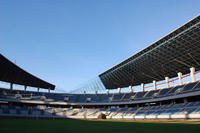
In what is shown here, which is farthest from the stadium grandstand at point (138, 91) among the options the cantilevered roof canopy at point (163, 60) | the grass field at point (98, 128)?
the grass field at point (98, 128)

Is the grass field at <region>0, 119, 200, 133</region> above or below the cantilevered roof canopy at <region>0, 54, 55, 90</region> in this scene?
below

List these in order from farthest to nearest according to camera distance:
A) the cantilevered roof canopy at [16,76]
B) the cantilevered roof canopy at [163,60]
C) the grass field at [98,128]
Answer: the cantilevered roof canopy at [16,76] → the cantilevered roof canopy at [163,60] → the grass field at [98,128]

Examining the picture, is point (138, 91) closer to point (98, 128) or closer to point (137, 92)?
point (137, 92)

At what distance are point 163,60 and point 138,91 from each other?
2583 cm

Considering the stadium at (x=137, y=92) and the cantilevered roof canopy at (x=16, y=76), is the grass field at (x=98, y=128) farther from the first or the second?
the cantilevered roof canopy at (x=16, y=76)

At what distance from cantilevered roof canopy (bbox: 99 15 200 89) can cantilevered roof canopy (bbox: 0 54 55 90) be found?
2754 cm

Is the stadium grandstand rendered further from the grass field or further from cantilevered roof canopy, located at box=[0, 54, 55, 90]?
the grass field

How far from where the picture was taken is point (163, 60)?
5144cm

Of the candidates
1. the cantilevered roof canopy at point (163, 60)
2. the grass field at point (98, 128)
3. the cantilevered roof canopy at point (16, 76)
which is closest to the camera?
the grass field at point (98, 128)

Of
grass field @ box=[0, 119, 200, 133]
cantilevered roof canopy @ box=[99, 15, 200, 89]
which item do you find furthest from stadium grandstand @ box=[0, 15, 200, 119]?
grass field @ box=[0, 119, 200, 133]

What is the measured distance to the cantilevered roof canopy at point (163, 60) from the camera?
1513 inches

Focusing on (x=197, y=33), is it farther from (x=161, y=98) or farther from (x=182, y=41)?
(x=161, y=98)

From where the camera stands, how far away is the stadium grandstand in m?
42.3

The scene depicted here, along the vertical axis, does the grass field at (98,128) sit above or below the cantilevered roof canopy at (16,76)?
below
